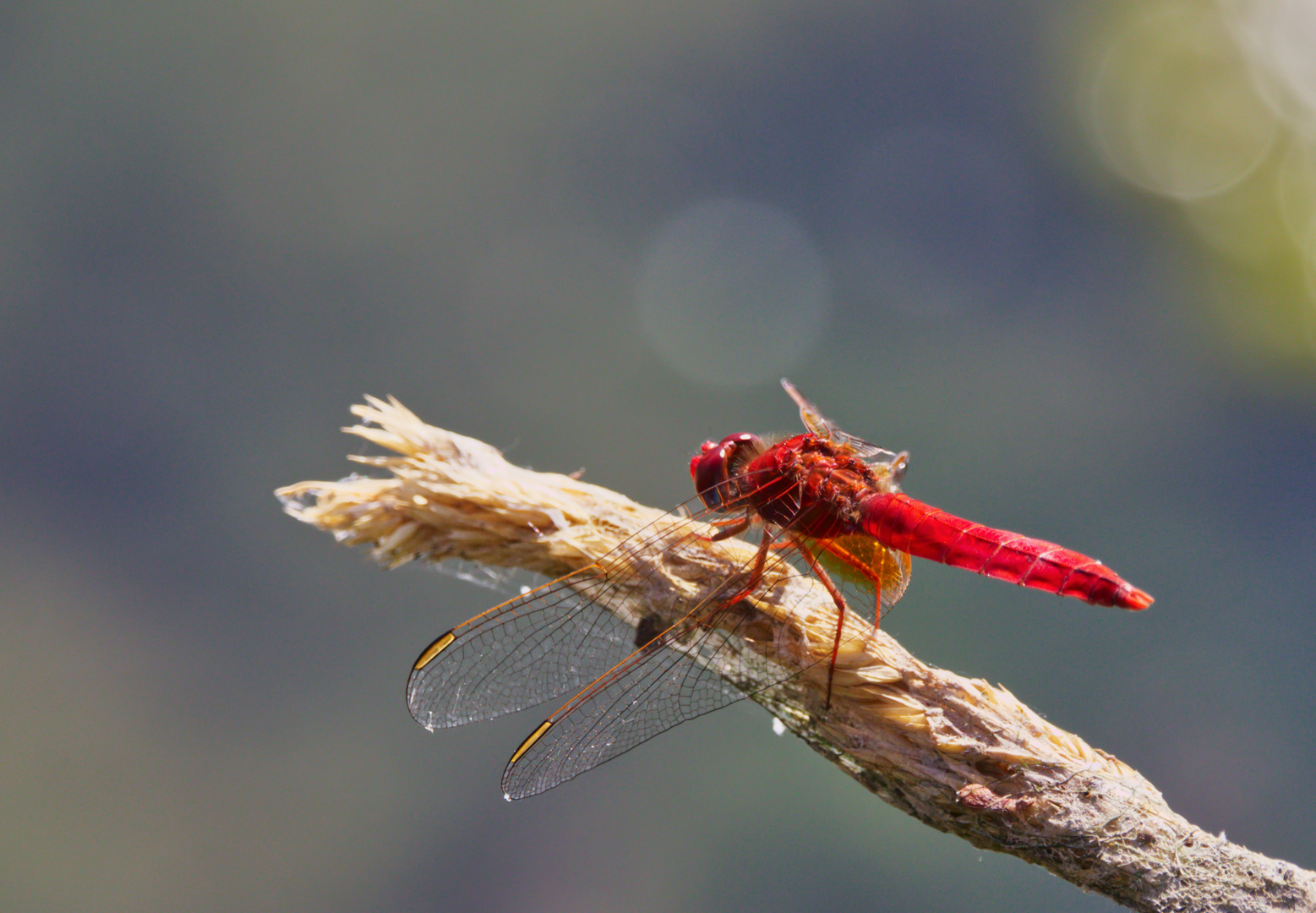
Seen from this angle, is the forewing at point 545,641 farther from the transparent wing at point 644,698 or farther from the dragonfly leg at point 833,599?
the dragonfly leg at point 833,599

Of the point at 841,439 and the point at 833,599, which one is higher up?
the point at 841,439

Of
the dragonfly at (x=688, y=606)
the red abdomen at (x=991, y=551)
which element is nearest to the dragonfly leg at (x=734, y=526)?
the dragonfly at (x=688, y=606)

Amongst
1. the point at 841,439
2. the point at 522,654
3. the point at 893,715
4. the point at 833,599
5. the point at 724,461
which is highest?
the point at 841,439

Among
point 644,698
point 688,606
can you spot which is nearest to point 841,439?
point 688,606

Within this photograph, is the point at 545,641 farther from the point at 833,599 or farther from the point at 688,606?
the point at 833,599

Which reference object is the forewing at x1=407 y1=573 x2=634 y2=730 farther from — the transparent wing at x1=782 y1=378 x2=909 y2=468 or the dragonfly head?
the transparent wing at x1=782 y1=378 x2=909 y2=468

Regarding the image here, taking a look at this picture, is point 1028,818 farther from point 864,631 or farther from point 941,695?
point 864,631
